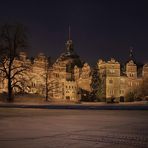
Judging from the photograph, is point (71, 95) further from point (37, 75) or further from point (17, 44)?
point (17, 44)

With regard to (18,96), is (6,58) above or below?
above

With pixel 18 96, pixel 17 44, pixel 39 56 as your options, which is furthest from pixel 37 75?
pixel 17 44

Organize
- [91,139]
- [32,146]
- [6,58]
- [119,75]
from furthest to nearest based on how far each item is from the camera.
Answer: [119,75] < [6,58] < [91,139] < [32,146]

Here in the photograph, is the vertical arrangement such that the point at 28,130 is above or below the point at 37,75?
below

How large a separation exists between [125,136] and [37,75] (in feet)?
229

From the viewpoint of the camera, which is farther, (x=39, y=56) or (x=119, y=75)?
(x=119, y=75)

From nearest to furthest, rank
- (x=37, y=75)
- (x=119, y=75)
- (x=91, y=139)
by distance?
(x=91, y=139) < (x=37, y=75) < (x=119, y=75)

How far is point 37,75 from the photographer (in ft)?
272

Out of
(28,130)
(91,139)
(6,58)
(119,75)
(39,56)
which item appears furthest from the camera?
(119,75)

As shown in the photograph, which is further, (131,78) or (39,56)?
(131,78)

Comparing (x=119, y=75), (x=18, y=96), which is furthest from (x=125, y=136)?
(x=119, y=75)

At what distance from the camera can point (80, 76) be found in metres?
116

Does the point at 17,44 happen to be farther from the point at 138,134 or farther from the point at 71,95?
Answer: the point at 71,95

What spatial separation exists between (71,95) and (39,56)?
21983 millimetres
